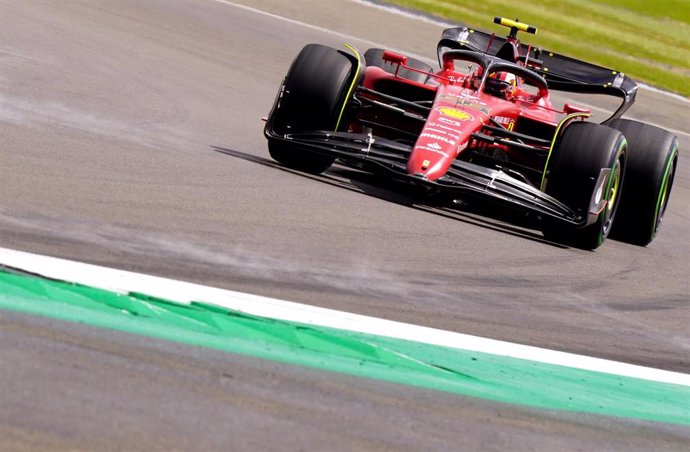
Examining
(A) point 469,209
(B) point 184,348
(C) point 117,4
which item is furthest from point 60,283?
(C) point 117,4

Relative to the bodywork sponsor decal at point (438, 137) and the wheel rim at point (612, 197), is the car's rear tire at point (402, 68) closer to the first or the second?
the wheel rim at point (612, 197)

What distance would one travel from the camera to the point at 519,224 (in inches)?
368

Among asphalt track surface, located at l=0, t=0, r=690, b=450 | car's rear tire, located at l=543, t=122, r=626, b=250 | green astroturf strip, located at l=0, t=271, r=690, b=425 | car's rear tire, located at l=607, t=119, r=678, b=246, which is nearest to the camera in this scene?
asphalt track surface, located at l=0, t=0, r=690, b=450

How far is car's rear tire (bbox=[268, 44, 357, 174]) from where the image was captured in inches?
354

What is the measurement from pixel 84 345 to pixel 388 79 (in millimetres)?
6022

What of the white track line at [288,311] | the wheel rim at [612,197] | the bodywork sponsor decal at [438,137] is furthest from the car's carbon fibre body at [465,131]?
the white track line at [288,311]

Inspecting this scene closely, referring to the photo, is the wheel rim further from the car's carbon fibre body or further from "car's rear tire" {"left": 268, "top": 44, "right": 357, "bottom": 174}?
"car's rear tire" {"left": 268, "top": 44, "right": 357, "bottom": 174}

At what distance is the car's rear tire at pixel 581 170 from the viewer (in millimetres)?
8547

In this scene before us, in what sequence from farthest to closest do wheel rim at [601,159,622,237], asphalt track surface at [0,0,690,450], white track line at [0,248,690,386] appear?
wheel rim at [601,159,622,237] → white track line at [0,248,690,386] → asphalt track surface at [0,0,690,450]

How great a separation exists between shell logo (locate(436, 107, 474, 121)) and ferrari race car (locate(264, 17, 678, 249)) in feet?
0.04

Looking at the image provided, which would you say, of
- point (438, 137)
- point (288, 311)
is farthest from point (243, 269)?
point (438, 137)

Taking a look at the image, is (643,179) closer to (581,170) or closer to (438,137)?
(581,170)

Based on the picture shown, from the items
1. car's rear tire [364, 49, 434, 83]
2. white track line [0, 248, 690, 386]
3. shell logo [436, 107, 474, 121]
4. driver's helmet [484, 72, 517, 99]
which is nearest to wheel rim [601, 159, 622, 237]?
shell logo [436, 107, 474, 121]

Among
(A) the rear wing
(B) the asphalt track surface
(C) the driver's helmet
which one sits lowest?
(B) the asphalt track surface
